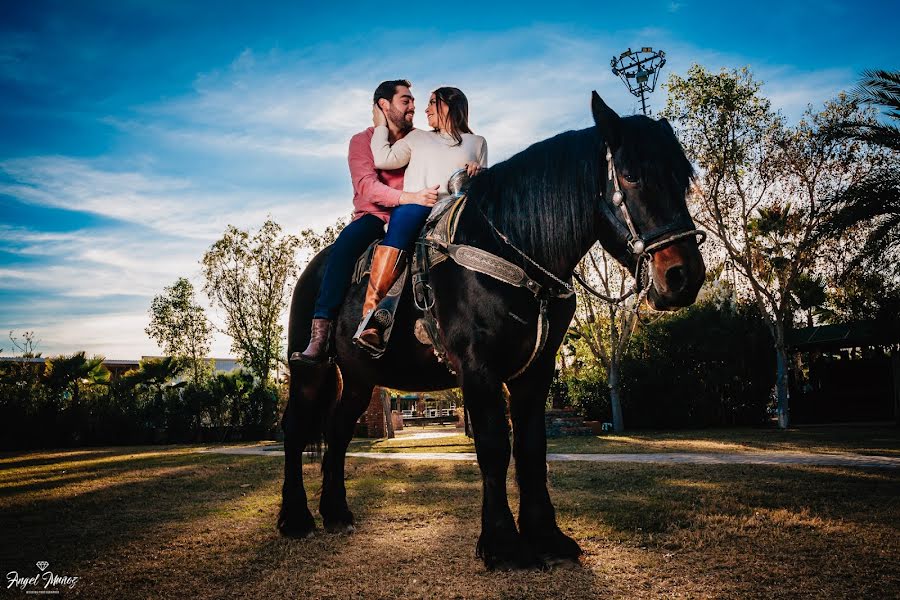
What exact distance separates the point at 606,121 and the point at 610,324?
865 inches

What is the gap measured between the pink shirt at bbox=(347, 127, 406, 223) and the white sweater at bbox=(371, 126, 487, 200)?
0.20 meters

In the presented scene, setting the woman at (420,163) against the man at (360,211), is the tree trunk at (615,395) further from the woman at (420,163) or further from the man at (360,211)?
the woman at (420,163)

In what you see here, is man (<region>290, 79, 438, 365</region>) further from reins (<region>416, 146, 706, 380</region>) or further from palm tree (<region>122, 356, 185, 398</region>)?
palm tree (<region>122, 356, 185, 398</region>)


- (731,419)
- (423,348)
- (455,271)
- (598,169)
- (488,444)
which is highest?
(598,169)

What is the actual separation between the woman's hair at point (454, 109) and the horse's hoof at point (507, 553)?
2686 mm

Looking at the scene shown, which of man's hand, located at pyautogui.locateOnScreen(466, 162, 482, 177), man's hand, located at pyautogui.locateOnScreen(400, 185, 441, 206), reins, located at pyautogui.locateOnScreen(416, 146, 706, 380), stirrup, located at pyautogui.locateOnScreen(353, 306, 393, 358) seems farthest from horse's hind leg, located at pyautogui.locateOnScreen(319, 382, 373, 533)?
man's hand, located at pyautogui.locateOnScreen(466, 162, 482, 177)

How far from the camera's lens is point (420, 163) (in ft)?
13.9

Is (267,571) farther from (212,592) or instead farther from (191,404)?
(191,404)

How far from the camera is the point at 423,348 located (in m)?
4.06

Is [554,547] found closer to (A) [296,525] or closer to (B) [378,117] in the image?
(A) [296,525]

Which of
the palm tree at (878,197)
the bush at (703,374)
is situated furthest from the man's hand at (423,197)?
the bush at (703,374)

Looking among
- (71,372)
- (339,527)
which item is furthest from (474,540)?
(71,372)

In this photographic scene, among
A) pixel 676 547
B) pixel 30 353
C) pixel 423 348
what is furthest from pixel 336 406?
pixel 30 353

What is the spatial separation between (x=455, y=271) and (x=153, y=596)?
2.49 m
